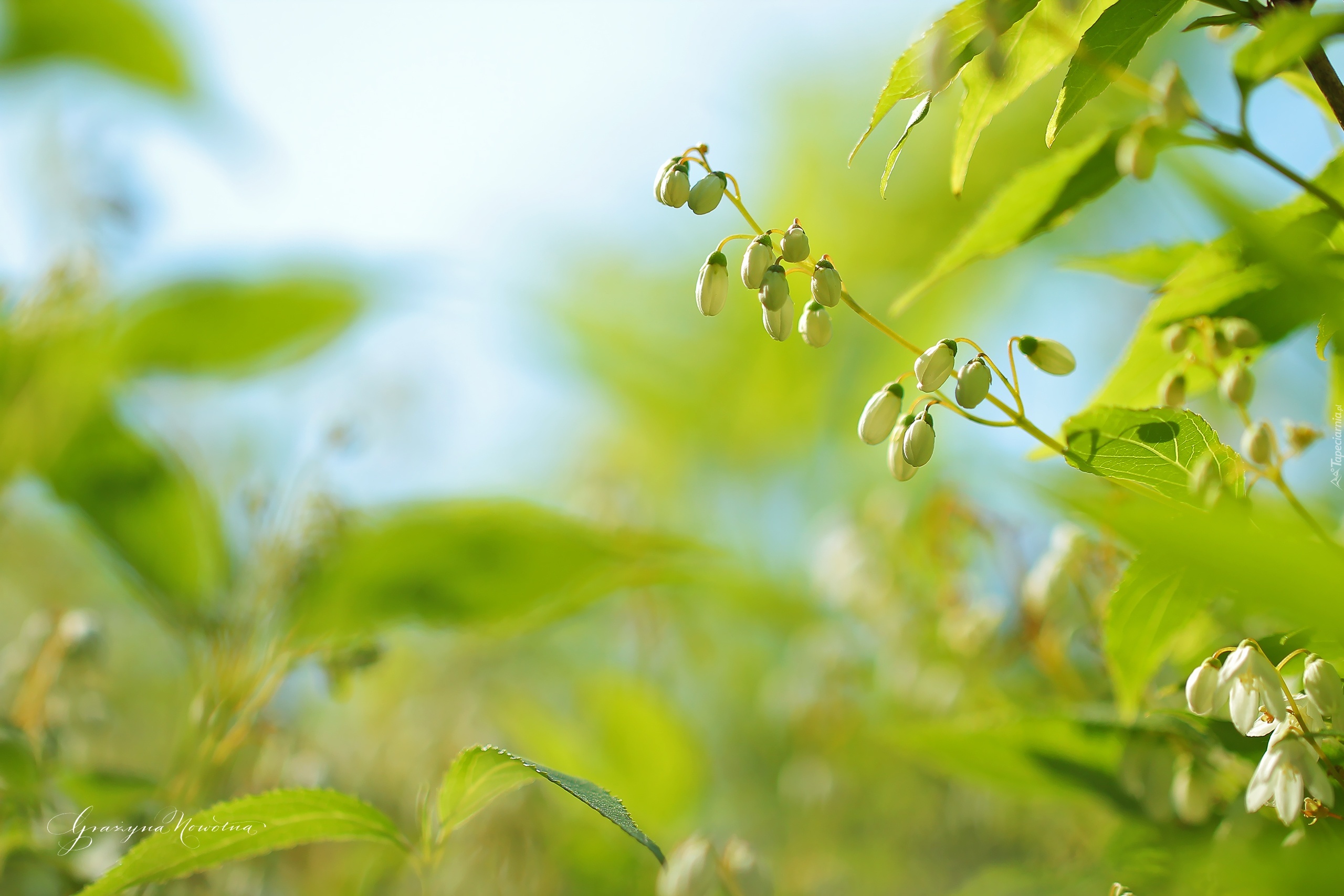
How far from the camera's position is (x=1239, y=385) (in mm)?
321

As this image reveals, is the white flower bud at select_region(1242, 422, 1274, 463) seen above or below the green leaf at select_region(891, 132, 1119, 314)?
below

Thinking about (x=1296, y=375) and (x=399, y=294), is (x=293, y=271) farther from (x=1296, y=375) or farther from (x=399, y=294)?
(x=1296, y=375)

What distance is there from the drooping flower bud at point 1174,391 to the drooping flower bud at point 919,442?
0.10m

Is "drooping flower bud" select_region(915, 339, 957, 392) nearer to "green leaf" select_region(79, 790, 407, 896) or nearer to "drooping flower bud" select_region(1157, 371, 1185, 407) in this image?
"drooping flower bud" select_region(1157, 371, 1185, 407)

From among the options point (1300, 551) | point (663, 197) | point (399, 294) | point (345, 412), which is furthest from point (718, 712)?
point (1300, 551)

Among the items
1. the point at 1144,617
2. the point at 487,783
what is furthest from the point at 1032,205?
the point at 487,783

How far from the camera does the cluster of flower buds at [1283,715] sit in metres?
0.27

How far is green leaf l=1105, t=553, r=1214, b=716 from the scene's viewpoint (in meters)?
0.31

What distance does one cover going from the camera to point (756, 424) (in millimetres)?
1461

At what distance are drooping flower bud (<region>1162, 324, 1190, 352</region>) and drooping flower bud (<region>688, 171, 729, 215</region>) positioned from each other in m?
0.18

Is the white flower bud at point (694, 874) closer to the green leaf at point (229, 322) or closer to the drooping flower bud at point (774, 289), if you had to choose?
the drooping flower bud at point (774, 289)

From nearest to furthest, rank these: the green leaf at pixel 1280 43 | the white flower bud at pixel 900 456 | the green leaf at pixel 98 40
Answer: the green leaf at pixel 1280 43
the white flower bud at pixel 900 456
the green leaf at pixel 98 40

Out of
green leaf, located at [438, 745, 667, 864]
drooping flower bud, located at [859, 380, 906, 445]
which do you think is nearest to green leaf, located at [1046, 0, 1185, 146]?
drooping flower bud, located at [859, 380, 906, 445]

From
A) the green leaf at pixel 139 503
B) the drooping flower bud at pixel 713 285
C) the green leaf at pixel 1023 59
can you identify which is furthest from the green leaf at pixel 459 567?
the green leaf at pixel 1023 59
